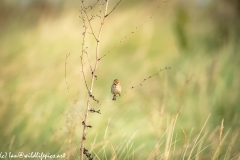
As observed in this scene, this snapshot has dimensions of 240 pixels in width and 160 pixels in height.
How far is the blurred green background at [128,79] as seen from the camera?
1629 mm

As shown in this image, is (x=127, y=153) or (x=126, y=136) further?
(x=126, y=136)

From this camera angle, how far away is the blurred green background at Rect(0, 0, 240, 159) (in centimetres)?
163

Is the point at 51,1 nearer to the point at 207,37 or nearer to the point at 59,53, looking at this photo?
the point at 59,53

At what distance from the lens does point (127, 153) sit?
5.00 ft

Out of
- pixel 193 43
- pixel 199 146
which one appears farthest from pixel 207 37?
pixel 199 146

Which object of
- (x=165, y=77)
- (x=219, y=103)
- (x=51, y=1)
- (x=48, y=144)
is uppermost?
(x=51, y=1)

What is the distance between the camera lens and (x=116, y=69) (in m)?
1.93

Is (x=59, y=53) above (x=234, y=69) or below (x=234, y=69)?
above

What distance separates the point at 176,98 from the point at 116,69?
392 millimetres

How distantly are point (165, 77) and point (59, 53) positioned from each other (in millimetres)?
638

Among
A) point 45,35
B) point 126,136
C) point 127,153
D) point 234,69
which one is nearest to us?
point 127,153

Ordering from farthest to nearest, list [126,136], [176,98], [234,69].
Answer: [234,69], [176,98], [126,136]

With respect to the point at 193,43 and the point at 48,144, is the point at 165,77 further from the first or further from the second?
the point at 48,144

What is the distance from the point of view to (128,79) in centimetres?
191
